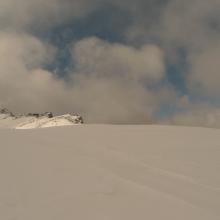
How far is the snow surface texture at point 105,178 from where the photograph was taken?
292 centimetres

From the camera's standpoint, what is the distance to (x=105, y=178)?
146 inches

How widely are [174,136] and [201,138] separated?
0.62m

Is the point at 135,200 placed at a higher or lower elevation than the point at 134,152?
lower

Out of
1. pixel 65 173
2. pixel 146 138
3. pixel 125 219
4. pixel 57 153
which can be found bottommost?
pixel 125 219

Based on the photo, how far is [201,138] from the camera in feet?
22.0

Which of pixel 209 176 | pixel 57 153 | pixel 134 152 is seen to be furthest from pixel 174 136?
pixel 57 153

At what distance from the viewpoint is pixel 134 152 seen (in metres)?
5.07

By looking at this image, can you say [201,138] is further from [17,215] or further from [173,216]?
[17,215]

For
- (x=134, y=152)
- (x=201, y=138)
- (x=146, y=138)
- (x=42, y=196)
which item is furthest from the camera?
(x=201, y=138)

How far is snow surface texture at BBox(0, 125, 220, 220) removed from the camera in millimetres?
2924

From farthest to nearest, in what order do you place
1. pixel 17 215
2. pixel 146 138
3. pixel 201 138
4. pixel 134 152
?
pixel 201 138, pixel 146 138, pixel 134 152, pixel 17 215

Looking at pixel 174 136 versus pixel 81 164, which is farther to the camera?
pixel 174 136

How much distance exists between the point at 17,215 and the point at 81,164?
1.51 meters

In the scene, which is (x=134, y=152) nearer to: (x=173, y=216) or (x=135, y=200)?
(x=135, y=200)
